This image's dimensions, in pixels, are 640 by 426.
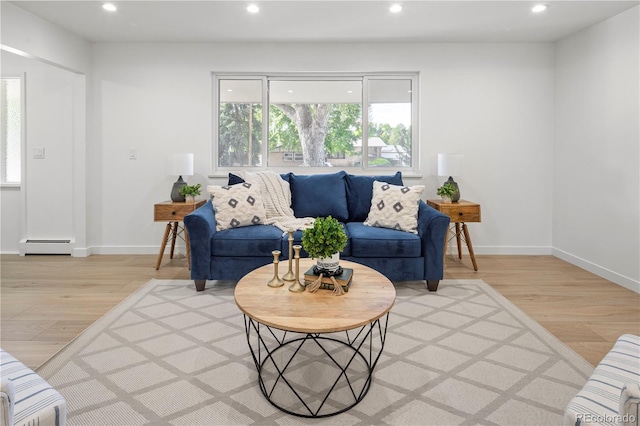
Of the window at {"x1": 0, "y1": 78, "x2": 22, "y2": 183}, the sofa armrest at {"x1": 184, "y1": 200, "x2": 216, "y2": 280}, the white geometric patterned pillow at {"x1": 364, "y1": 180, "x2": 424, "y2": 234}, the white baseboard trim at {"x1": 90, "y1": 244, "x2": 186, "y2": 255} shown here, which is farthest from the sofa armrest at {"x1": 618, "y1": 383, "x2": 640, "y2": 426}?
the window at {"x1": 0, "y1": 78, "x2": 22, "y2": 183}

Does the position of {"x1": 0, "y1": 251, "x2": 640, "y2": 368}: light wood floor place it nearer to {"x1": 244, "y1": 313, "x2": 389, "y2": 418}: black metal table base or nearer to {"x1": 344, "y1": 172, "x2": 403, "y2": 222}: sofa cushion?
{"x1": 344, "y1": 172, "x2": 403, "y2": 222}: sofa cushion

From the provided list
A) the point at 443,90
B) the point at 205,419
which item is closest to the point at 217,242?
the point at 205,419

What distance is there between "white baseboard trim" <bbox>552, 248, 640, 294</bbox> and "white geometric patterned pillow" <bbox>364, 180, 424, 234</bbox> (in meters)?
1.88

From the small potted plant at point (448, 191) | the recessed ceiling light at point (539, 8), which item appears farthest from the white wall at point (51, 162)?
the recessed ceiling light at point (539, 8)

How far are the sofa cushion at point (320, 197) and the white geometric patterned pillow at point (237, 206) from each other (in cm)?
43

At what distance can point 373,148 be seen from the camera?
455 centimetres

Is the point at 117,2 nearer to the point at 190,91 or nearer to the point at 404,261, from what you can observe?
the point at 190,91

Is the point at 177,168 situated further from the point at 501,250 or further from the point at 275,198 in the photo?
the point at 501,250

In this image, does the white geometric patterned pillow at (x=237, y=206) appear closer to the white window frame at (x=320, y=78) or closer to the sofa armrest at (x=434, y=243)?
the white window frame at (x=320, y=78)

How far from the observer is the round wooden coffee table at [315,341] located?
1.62 metres

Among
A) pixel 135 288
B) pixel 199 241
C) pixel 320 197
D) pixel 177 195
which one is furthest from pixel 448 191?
pixel 135 288

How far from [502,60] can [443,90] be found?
2.39 ft

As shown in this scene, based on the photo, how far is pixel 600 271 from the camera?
3684mm

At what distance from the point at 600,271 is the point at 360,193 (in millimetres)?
2374
